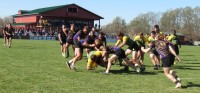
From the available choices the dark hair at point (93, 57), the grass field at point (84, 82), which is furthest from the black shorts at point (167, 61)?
the dark hair at point (93, 57)

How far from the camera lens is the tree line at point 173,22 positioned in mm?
119600

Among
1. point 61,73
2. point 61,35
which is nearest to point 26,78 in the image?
point 61,73

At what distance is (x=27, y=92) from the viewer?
916 cm

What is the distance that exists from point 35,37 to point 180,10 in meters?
74.5

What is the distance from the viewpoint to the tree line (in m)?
120

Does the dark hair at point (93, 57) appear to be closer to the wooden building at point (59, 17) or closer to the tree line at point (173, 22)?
the wooden building at point (59, 17)

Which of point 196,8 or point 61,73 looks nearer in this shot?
point 61,73

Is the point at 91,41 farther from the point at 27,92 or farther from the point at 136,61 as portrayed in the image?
the point at 27,92

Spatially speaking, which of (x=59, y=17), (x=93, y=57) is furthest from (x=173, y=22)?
(x=93, y=57)

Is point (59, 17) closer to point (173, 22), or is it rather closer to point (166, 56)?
point (173, 22)

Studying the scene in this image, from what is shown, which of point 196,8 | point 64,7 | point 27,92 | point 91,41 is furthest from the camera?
point 196,8

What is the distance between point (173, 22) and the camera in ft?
417

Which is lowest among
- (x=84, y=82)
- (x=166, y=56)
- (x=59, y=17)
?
(x=84, y=82)

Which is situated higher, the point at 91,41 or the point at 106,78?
the point at 91,41
